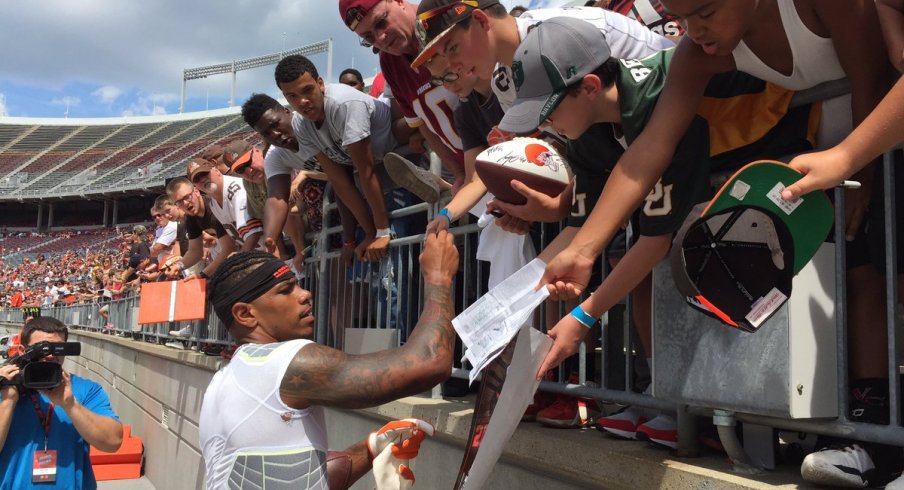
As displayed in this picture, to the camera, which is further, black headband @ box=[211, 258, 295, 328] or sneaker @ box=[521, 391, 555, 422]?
sneaker @ box=[521, 391, 555, 422]

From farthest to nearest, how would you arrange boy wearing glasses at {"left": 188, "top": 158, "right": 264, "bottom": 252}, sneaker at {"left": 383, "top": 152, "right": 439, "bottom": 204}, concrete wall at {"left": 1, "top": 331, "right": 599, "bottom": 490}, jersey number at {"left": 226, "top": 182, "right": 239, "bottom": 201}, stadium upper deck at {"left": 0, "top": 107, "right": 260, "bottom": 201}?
stadium upper deck at {"left": 0, "top": 107, "right": 260, "bottom": 201}, jersey number at {"left": 226, "top": 182, "right": 239, "bottom": 201}, boy wearing glasses at {"left": 188, "top": 158, "right": 264, "bottom": 252}, sneaker at {"left": 383, "top": 152, "right": 439, "bottom": 204}, concrete wall at {"left": 1, "top": 331, "right": 599, "bottom": 490}

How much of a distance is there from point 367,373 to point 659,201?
1.06 meters

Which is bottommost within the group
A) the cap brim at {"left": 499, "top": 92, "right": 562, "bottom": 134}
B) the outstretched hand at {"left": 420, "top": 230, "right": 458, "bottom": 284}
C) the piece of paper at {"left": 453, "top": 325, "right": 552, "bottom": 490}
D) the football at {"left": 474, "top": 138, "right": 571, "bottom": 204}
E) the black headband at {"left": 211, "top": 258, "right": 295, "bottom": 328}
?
the piece of paper at {"left": 453, "top": 325, "right": 552, "bottom": 490}

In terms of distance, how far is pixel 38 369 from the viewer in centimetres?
471

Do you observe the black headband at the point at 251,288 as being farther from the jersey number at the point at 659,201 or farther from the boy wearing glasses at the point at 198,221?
the boy wearing glasses at the point at 198,221

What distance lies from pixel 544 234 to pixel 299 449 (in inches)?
51.8

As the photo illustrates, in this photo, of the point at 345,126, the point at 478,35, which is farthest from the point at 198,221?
the point at 478,35

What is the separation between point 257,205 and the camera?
632 cm

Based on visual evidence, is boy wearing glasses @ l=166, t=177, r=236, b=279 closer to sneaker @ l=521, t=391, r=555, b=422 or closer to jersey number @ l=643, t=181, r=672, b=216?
sneaker @ l=521, t=391, r=555, b=422

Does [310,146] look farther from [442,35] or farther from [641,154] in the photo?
[641,154]

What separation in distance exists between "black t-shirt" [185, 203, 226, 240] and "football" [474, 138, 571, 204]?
5.83 m

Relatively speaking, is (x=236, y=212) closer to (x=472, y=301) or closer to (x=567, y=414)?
(x=472, y=301)

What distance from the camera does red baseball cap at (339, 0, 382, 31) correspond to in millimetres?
3998

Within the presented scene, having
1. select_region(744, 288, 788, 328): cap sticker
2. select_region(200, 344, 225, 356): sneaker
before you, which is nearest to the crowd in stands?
select_region(744, 288, 788, 328): cap sticker
